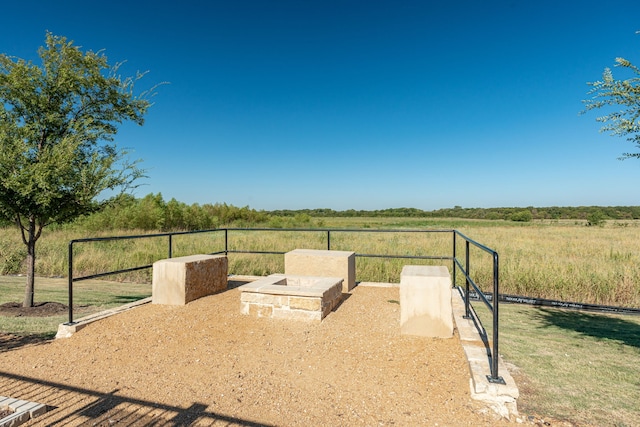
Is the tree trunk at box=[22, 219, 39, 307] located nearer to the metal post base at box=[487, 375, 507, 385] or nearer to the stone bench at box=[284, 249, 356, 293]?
the stone bench at box=[284, 249, 356, 293]

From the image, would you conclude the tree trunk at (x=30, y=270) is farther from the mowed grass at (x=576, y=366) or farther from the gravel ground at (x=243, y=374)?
the mowed grass at (x=576, y=366)

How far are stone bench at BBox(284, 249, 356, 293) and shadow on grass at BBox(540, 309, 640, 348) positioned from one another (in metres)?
3.22

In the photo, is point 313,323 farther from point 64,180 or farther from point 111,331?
point 64,180

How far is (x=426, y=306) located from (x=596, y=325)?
3.58m

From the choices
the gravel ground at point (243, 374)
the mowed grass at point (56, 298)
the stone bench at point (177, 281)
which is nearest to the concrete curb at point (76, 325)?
the gravel ground at point (243, 374)

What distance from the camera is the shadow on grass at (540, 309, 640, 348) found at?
483 cm

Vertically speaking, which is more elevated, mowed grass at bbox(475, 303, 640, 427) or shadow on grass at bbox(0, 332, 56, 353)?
shadow on grass at bbox(0, 332, 56, 353)

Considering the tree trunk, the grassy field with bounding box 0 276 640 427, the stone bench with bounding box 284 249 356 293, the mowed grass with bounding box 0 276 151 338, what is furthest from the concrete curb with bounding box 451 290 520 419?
the tree trunk

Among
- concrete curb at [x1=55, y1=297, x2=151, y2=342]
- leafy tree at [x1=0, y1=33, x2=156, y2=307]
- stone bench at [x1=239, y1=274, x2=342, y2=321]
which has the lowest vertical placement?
concrete curb at [x1=55, y1=297, x2=151, y2=342]

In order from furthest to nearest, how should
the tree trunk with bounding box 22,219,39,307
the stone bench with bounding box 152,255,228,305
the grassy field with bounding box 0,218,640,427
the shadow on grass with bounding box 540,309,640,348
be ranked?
the tree trunk with bounding box 22,219,39,307, the stone bench with bounding box 152,255,228,305, the shadow on grass with bounding box 540,309,640,348, the grassy field with bounding box 0,218,640,427

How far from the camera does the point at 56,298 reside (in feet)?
22.5

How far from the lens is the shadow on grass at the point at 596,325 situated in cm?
483

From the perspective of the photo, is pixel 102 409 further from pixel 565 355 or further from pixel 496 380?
pixel 565 355

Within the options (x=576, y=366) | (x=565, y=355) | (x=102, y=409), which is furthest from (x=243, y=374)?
(x=565, y=355)
